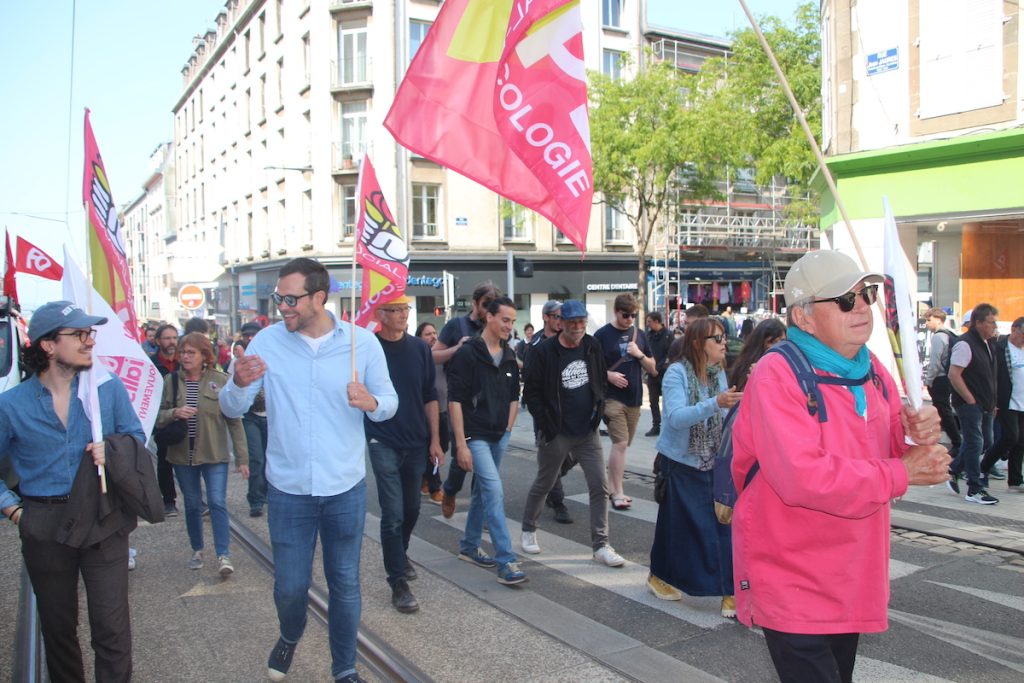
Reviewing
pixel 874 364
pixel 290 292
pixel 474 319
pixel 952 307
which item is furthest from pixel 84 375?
pixel 952 307

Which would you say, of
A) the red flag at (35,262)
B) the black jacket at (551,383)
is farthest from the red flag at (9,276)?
the black jacket at (551,383)

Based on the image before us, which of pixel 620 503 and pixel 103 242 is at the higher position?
pixel 103 242

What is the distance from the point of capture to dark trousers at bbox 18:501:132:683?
3557 millimetres

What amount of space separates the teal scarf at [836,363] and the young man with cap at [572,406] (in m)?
3.46

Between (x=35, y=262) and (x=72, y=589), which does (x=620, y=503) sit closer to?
(x=72, y=589)

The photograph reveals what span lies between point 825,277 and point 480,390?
3.50m

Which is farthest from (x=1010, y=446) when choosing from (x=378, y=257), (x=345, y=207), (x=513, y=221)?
(x=345, y=207)

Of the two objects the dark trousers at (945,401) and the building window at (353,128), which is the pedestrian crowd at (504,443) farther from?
the building window at (353,128)

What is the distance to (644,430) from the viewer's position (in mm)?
13422

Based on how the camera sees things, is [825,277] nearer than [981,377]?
Yes

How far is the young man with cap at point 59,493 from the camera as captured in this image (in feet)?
11.7

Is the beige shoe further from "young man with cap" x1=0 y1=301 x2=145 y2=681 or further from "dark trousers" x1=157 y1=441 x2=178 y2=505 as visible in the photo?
"dark trousers" x1=157 y1=441 x2=178 y2=505

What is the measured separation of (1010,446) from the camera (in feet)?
27.0

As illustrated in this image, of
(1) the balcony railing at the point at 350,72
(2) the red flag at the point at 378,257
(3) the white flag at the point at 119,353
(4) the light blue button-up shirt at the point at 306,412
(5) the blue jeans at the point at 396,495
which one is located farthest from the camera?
(1) the balcony railing at the point at 350,72
